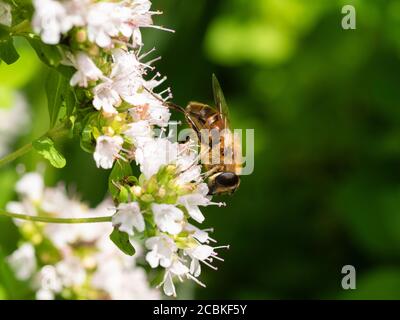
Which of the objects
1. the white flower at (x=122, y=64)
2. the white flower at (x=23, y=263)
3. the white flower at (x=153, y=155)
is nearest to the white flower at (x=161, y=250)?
the white flower at (x=153, y=155)

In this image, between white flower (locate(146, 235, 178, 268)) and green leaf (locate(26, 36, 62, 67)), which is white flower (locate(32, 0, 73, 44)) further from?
white flower (locate(146, 235, 178, 268))

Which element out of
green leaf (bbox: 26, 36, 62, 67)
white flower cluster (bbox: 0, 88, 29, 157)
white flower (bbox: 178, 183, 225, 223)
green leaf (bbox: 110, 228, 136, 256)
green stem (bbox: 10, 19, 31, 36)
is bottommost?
green leaf (bbox: 110, 228, 136, 256)

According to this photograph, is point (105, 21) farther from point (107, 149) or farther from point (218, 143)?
point (218, 143)

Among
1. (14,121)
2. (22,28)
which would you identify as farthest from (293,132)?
(22,28)

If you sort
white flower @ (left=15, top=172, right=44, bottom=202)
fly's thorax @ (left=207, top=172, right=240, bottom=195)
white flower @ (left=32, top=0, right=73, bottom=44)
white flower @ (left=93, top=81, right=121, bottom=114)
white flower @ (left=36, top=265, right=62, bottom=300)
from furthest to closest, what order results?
white flower @ (left=15, top=172, right=44, bottom=202) → white flower @ (left=36, top=265, right=62, bottom=300) → fly's thorax @ (left=207, top=172, right=240, bottom=195) → white flower @ (left=93, top=81, right=121, bottom=114) → white flower @ (left=32, top=0, right=73, bottom=44)

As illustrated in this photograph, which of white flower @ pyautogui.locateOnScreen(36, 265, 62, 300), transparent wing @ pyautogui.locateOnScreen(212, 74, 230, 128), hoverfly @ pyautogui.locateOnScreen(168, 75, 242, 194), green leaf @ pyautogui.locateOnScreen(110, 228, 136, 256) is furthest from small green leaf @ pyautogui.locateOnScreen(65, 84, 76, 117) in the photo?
white flower @ pyautogui.locateOnScreen(36, 265, 62, 300)

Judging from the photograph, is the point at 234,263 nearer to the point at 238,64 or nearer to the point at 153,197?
the point at 238,64

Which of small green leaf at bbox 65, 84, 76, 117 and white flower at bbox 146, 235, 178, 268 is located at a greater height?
small green leaf at bbox 65, 84, 76, 117
